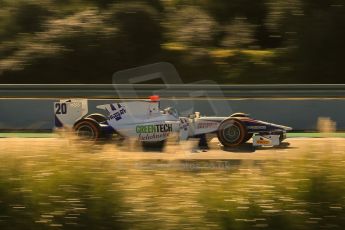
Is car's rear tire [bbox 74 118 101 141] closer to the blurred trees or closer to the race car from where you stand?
the race car

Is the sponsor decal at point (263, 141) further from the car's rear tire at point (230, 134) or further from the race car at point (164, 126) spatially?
the car's rear tire at point (230, 134)

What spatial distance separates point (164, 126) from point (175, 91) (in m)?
3.78

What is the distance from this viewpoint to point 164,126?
34.3ft

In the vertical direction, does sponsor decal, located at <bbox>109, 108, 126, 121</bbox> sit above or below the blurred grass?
above

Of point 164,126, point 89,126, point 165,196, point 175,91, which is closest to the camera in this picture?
point 165,196

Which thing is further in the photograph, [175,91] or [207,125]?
[175,91]

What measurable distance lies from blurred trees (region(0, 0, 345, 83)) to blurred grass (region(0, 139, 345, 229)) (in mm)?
12162

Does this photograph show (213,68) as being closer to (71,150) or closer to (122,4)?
(122,4)

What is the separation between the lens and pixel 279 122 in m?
13.8

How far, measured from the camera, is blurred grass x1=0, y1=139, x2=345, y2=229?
476 cm

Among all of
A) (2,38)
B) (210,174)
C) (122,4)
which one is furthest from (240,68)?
(210,174)

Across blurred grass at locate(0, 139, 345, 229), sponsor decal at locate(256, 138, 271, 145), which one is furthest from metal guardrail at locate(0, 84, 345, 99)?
blurred grass at locate(0, 139, 345, 229)

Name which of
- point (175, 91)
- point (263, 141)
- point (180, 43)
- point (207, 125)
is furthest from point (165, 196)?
point (180, 43)

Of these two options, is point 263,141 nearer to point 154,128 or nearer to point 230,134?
point 230,134
